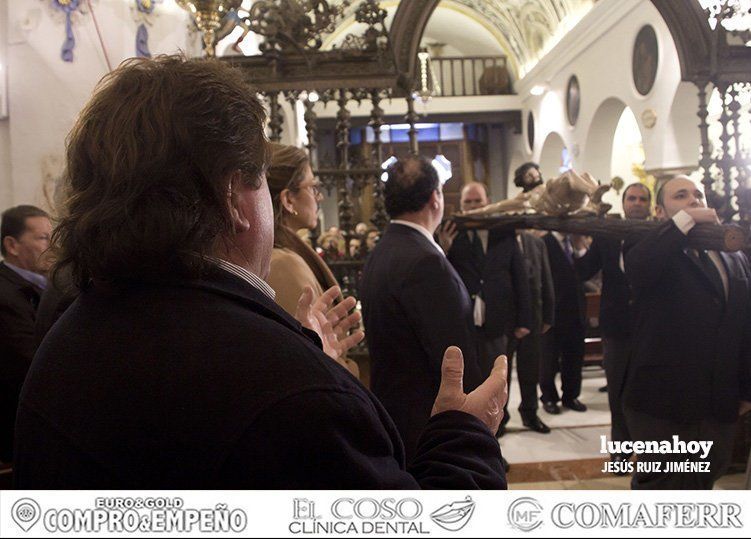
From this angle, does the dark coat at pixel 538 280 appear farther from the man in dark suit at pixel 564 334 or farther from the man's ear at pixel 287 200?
the man's ear at pixel 287 200

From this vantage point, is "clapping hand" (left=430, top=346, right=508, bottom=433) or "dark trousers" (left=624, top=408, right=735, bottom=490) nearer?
"clapping hand" (left=430, top=346, right=508, bottom=433)

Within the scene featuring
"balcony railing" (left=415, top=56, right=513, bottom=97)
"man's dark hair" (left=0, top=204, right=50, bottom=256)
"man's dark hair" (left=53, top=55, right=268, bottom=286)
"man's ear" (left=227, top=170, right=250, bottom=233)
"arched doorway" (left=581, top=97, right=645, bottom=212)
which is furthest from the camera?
"balcony railing" (left=415, top=56, right=513, bottom=97)

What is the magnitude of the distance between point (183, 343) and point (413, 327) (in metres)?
1.70

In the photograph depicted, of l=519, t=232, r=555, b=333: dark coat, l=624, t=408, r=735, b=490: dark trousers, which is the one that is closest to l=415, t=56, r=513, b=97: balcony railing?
l=519, t=232, r=555, b=333: dark coat

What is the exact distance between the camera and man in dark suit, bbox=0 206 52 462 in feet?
9.45

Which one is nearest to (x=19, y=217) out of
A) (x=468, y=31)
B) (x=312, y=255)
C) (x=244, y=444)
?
(x=312, y=255)

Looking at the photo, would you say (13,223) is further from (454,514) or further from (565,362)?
(565,362)

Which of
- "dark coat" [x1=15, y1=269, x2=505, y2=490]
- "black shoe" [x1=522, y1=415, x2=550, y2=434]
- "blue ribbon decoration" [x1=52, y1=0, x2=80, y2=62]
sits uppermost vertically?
"blue ribbon decoration" [x1=52, y1=0, x2=80, y2=62]

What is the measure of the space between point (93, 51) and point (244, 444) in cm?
385

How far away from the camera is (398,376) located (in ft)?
8.79

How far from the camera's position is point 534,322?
207 inches

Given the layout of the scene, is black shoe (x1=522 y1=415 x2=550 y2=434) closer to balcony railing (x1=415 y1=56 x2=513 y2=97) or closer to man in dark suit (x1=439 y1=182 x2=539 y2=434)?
man in dark suit (x1=439 y1=182 x2=539 y2=434)

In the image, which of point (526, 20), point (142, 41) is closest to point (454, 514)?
point (142, 41)

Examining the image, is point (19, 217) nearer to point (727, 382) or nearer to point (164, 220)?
point (164, 220)
